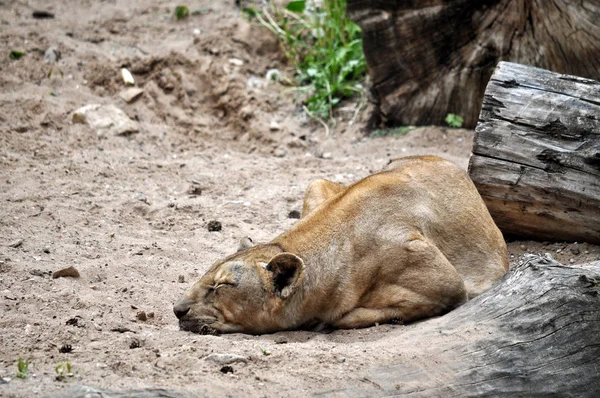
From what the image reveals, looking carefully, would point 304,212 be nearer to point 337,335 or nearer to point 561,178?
point 337,335

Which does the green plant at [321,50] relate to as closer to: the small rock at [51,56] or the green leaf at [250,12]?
the green leaf at [250,12]

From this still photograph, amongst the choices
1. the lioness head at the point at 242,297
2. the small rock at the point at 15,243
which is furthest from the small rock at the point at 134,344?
the small rock at the point at 15,243

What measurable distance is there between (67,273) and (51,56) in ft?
19.2

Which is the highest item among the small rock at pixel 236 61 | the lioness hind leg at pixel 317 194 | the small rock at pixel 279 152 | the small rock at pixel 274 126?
A: the lioness hind leg at pixel 317 194

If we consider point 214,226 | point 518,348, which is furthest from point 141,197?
point 518,348

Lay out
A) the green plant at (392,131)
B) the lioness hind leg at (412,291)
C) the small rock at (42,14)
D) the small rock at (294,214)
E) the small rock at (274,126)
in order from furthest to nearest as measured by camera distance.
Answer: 1. the small rock at (42,14)
2. the small rock at (274,126)
3. the green plant at (392,131)
4. the small rock at (294,214)
5. the lioness hind leg at (412,291)

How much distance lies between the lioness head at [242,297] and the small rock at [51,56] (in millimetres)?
6549

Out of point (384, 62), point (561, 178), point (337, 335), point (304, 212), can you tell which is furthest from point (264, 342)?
point (384, 62)

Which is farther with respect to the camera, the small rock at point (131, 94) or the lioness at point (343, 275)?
the small rock at point (131, 94)

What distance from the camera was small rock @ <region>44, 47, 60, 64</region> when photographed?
11.6m

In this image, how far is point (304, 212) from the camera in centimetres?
752

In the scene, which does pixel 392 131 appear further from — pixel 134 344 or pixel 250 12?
pixel 134 344

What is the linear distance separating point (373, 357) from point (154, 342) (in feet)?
5.04

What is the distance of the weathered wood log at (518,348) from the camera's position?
5098 mm
